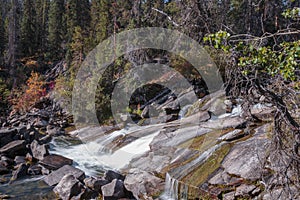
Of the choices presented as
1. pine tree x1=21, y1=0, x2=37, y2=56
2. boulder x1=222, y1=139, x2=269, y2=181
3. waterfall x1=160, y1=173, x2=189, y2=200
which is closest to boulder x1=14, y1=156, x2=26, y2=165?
waterfall x1=160, y1=173, x2=189, y2=200

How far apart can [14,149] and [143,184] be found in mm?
7661

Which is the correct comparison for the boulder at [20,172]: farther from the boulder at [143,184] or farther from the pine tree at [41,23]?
the pine tree at [41,23]

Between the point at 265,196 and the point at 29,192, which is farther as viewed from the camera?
the point at 29,192

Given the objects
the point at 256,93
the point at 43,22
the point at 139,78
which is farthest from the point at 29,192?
the point at 43,22

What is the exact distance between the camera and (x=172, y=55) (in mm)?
18297

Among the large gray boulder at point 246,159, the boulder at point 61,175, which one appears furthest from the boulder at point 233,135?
the boulder at point 61,175

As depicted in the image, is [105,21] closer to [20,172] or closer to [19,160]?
[19,160]

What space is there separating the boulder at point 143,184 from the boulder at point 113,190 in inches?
9.1

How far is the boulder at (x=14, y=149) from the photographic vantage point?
13078 mm

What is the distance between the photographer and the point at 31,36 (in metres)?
39.2

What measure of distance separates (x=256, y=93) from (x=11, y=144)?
12.4 meters

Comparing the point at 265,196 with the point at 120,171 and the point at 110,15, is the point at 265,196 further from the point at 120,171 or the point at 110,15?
the point at 110,15

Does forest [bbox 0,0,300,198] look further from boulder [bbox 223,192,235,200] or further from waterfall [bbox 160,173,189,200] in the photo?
waterfall [bbox 160,173,189,200]

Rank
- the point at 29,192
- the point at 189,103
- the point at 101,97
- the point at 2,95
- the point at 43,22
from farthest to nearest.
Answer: the point at 43,22, the point at 2,95, the point at 101,97, the point at 189,103, the point at 29,192
